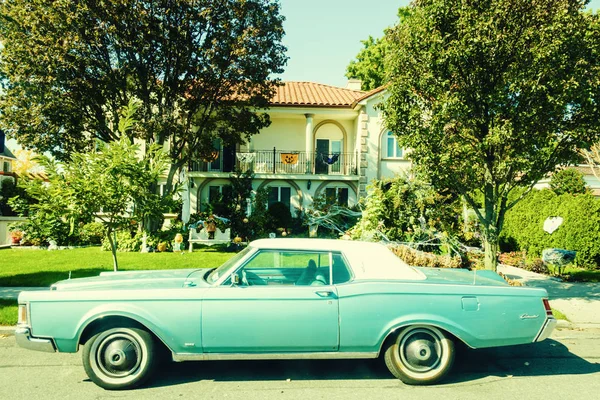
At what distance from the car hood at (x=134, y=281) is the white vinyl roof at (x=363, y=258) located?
2.89 feet

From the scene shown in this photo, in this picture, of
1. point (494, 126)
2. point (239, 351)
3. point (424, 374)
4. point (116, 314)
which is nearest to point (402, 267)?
point (424, 374)

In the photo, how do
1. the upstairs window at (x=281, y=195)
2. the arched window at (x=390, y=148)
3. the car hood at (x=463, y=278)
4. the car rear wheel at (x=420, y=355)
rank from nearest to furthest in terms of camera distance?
the car rear wheel at (x=420, y=355) < the car hood at (x=463, y=278) < the upstairs window at (x=281, y=195) < the arched window at (x=390, y=148)

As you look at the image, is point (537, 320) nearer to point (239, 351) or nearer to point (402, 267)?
point (402, 267)

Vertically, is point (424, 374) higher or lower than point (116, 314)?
lower

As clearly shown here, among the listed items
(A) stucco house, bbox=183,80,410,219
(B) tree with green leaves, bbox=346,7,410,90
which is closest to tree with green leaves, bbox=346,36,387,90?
(B) tree with green leaves, bbox=346,7,410,90

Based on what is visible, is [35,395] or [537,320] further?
[537,320]

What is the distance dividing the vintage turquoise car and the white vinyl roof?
6cm

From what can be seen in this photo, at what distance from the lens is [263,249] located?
479 cm

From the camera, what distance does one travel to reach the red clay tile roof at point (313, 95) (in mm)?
21547

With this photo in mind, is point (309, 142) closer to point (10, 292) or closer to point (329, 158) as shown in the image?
point (329, 158)

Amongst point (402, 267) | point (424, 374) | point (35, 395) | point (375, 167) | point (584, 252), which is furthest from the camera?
point (375, 167)

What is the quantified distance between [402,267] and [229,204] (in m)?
15.4

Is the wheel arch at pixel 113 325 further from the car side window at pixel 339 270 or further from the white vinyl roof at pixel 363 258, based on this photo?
the car side window at pixel 339 270

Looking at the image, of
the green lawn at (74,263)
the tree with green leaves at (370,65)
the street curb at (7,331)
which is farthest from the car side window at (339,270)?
the tree with green leaves at (370,65)
